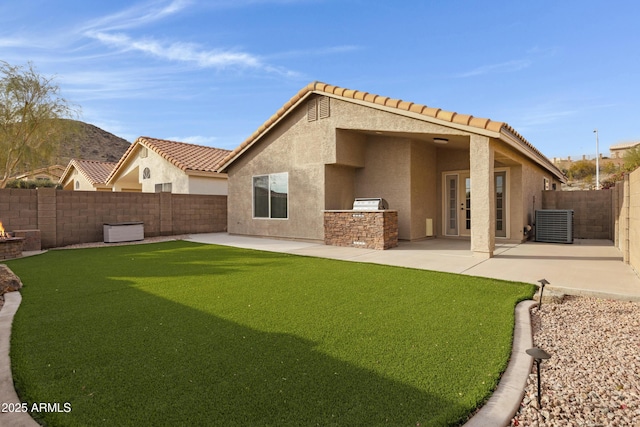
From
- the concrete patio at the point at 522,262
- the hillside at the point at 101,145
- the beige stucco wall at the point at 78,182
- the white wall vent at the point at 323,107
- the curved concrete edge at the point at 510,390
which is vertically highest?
the hillside at the point at 101,145

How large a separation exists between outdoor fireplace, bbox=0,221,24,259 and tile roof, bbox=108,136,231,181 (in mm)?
8808

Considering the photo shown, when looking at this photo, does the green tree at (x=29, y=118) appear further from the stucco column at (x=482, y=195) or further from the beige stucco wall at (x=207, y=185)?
the stucco column at (x=482, y=195)

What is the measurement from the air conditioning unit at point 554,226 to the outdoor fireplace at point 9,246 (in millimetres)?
17415

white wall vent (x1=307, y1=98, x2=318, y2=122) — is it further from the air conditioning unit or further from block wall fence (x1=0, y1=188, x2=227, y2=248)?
the air conditioning unit

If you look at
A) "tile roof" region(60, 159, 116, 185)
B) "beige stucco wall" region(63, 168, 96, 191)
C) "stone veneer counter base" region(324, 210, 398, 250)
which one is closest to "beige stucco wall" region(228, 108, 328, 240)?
"stone veneer counter base" region(324, 210, 398, 250)

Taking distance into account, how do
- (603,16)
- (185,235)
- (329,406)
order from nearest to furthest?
(329,406)
(603,16)
(185,235)

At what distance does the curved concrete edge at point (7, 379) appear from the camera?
2.34 meters

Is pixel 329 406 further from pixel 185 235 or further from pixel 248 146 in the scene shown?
pixel 185 235

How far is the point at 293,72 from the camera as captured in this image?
17.3m

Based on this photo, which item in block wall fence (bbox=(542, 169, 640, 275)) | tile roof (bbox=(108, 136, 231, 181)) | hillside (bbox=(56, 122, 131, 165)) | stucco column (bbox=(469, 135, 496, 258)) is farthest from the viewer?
hillside (bbox=(56, 122, 131, 165))

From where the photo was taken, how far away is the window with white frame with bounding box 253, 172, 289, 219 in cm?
1406

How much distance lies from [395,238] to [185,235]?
10368 millimetres

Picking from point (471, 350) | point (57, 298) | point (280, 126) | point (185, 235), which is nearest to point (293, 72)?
point (280, 126)

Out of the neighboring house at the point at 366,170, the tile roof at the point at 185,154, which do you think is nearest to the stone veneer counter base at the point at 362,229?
the neighboring house at the point at 366,170
